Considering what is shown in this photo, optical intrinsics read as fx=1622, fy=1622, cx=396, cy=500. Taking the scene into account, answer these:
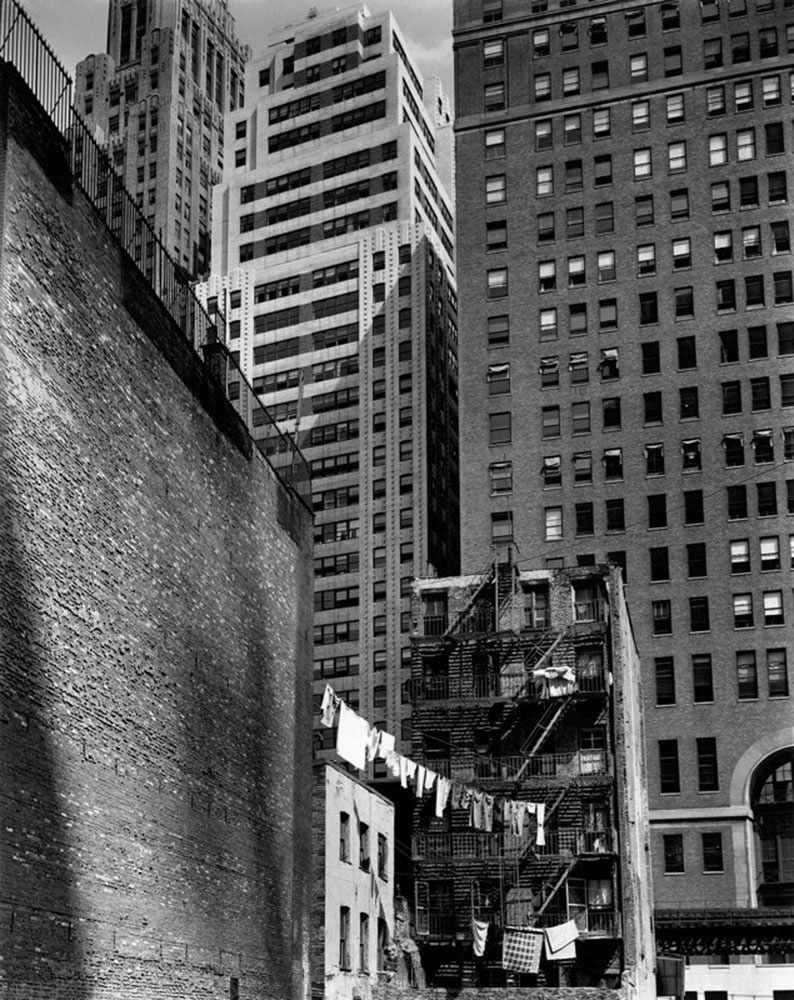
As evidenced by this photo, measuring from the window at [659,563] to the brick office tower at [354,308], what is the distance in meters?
20.3

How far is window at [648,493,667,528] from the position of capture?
105 meters

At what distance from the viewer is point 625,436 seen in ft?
355

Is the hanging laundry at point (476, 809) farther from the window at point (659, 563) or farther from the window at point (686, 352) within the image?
the window at point (686, 352)

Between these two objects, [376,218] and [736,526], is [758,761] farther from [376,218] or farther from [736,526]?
[376,218]

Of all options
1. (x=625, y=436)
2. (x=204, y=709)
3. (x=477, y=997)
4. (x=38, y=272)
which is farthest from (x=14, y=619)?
(x=625, y=436)

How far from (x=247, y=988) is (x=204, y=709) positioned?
7863mm

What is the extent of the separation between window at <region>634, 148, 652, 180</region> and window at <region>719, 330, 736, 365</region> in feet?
46.0

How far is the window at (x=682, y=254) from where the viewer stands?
111 m

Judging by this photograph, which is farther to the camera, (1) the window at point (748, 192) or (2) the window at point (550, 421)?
(1) the window at point (748, 192)

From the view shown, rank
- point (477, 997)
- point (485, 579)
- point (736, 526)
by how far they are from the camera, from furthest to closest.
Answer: point (736, 526) < point (485, 579) < point (477, 997)

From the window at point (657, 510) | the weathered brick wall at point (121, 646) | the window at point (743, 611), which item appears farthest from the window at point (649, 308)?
the weathered brick wall at point (121, 646)

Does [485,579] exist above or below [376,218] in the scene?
below

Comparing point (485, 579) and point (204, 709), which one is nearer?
point (204, 709)

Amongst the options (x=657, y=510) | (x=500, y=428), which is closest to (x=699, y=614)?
(x=657, y=510)
